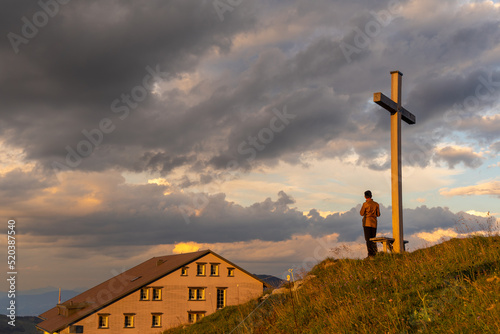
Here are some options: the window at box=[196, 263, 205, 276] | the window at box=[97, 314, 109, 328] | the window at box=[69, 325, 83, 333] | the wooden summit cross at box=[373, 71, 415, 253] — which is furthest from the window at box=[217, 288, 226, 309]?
the wooden summit cross at box=[373, 71, 415, 253]

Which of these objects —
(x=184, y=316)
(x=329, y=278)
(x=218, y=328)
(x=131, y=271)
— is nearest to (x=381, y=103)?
(x=329, y=278)

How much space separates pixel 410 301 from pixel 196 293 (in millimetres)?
48018

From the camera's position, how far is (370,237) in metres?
15.1

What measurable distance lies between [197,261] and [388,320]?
48547 mm

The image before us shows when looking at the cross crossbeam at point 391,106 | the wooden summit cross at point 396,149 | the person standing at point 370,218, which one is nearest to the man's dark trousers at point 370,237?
the person standing at point 370,218

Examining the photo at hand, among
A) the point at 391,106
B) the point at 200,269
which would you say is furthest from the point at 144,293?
the point at 391,106

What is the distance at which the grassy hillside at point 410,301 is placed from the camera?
6.68m

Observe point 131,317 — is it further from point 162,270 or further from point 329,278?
point 329,278

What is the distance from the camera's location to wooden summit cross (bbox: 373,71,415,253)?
47.3ft

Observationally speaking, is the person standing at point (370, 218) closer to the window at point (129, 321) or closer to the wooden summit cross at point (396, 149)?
the wooden summit cross at point (396, 149)

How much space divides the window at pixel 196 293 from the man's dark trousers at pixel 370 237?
4108cm

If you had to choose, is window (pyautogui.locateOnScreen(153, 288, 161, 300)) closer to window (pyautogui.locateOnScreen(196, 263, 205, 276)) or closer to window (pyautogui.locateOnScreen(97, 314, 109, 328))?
window (pyautogui.locateOnScreen(196, 263, 205, 276))

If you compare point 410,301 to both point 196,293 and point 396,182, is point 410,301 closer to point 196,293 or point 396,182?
point 396,182

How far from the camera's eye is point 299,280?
14016 mm
